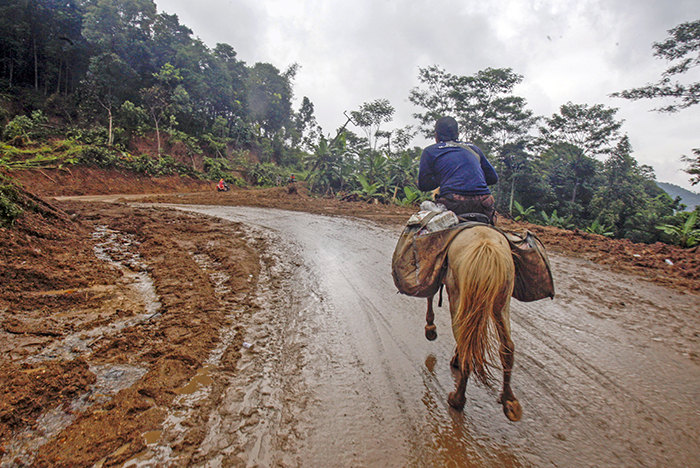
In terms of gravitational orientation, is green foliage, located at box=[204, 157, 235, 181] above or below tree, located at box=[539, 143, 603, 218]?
below

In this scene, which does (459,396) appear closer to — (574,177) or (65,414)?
(65,414)

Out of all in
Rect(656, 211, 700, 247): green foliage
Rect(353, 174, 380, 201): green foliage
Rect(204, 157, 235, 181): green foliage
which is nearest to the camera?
Rect(656, 211, 700, 247): green foliage

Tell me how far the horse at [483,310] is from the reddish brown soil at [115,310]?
1.74 meters

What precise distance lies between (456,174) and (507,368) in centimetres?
170

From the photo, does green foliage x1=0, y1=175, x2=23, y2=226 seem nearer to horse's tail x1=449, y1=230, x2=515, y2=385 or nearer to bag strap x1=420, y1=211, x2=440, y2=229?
bag strap x1=420, y1=211, x2=440, y2=229

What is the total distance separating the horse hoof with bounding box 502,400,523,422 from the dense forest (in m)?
12.6

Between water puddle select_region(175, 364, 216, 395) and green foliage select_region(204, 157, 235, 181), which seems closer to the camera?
water puddle select_region(175, 364, 216, 395)

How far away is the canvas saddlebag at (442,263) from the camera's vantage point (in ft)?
7.96

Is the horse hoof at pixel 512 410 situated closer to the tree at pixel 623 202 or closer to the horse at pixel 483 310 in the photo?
the horse at pixel 483 310

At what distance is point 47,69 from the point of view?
2486 cm

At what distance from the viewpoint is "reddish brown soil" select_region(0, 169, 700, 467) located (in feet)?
5.77

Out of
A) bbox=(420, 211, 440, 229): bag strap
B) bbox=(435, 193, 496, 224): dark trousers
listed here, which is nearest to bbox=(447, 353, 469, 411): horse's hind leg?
bbox=(420, 211, 440, 229): bag strap

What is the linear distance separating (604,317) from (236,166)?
28.0 m

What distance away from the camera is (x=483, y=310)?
2.01 meters
